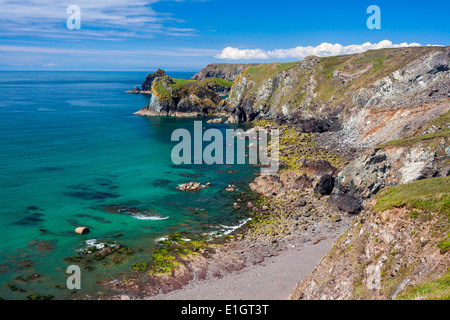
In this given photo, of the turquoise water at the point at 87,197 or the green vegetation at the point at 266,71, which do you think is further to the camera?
the green vegetation at the point at 266,71

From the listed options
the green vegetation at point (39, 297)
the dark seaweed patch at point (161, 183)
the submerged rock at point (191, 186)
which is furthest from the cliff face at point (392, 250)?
the dark seaweed patch at point (161, 183)

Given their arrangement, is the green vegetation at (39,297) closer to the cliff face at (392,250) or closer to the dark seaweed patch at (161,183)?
the cliff face at (392,250)

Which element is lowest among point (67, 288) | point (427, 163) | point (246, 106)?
point (67, 288)

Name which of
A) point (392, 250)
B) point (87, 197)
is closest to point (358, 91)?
point (87, 197)

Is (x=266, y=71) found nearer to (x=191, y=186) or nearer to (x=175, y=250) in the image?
(x=191, y=186)

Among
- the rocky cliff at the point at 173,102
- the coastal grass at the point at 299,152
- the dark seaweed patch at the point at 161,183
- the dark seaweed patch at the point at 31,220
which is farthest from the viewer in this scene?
the rocky cliff at the point at 173,102
